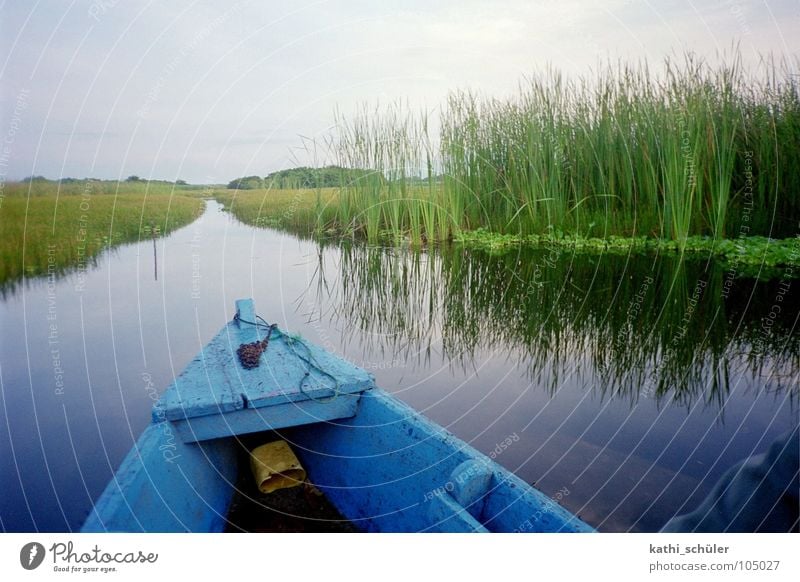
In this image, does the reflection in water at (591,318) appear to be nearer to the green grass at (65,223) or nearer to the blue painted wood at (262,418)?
the blue painted wood at (262,418)

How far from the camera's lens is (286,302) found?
362cm

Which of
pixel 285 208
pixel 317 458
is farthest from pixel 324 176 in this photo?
pixel 317 458

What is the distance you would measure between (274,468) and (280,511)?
11cm

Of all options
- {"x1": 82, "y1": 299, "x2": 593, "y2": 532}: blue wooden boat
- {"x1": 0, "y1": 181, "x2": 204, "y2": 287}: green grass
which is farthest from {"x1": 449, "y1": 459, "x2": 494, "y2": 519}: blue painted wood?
{"x1": 0, "y1": 181, "x2": 204, "y2": 287}: green grass

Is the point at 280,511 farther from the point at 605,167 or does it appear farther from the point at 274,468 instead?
the point at 605,167

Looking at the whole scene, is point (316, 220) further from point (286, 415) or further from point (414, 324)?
point (286, 415)

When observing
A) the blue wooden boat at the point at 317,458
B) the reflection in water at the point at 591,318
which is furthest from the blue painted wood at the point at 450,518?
the reflection in water at the point at 591,318

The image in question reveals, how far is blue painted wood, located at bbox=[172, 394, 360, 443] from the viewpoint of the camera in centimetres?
154

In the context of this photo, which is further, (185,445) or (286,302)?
(286,302)

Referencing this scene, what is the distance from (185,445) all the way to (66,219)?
1.29 metres

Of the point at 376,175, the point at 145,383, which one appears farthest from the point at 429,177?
the point at 145,383

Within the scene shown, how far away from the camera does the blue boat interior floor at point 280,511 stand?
163cm

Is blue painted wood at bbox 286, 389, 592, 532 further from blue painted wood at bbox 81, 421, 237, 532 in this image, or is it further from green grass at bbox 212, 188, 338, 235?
green grass at bbox 212, 188, 338, 235

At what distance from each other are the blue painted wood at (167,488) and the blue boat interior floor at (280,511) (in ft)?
0.13
